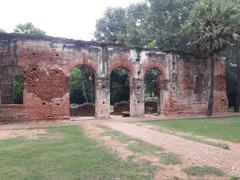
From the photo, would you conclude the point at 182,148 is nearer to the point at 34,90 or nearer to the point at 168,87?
the point at 34,90

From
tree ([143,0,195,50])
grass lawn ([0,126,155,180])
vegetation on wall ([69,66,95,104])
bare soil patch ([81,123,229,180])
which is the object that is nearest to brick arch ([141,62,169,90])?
tree ([143,0,195,50])

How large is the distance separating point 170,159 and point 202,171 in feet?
4.49

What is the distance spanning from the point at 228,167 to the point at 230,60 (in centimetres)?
2385

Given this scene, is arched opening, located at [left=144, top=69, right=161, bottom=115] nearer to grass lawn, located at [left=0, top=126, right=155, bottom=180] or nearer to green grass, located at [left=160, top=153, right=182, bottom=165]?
grass lawn, located at [left=0, top=126, right=155, bottom=180]

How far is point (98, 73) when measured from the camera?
2112 cm

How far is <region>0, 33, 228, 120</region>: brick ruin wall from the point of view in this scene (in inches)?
762

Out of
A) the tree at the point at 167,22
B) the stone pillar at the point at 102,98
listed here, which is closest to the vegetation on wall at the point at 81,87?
the tree at the point at 167,22

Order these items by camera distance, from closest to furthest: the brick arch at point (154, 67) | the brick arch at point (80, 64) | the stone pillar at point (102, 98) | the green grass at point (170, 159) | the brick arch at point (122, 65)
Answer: the green grass at point (170, 159) → the brick arch at point (80, 64) → the stone pillar at point (102, 98) → the brick arch at point (122, 65) → the brick arch at point (154, 67)

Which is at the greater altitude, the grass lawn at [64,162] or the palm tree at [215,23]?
the palm tree at [215,23]

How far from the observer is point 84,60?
20828 mm

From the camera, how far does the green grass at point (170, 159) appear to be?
8.36m

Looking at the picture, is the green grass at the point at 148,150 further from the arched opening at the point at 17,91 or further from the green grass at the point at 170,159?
the arched opening at the point at 17,91

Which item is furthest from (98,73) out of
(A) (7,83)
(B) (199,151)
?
(B) (199,151)

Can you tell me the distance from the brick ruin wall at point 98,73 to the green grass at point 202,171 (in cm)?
1339
